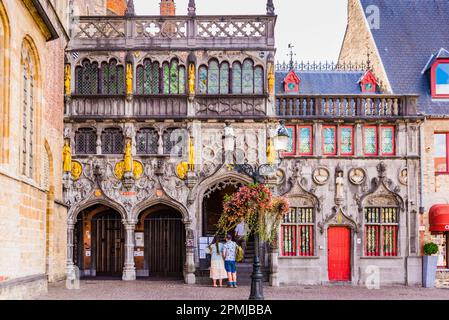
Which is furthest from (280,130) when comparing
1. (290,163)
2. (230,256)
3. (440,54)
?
(440,54)

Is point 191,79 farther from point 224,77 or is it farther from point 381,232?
point 381,232

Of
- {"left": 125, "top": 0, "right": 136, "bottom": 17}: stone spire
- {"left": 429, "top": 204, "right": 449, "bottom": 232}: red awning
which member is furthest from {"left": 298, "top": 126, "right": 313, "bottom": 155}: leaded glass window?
{"left": 125, "top": 0, "right": 136, "bottom": 17}: stone spire

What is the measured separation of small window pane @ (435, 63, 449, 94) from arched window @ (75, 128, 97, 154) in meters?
13.4

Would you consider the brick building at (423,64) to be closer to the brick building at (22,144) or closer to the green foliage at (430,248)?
the green foliage at (430,248)

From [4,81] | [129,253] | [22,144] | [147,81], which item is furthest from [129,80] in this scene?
[4,81]

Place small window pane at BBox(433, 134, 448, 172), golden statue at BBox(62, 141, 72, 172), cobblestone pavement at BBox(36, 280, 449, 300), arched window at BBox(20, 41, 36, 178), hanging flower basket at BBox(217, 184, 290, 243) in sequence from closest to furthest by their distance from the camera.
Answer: arched window at BBox(20, 41, 36, 178), hanging flower basket at BBox(217, 184, 290, 243), cobblestone pavement at BBox(36, 280, 449, 300), golden statue at BBox(62, 141, 72, 172), small window pane at BBox(433, 134, 448, 172)

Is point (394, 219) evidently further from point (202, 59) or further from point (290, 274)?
point (202, 59)

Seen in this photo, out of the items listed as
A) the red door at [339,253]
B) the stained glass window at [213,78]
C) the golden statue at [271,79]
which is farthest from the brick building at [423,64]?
the stained glass window at [213,78]

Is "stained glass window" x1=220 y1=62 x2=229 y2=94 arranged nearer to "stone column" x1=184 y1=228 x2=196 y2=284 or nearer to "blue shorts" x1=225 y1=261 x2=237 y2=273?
"stone column" x1=184 y1=228 x2=196 y2=284

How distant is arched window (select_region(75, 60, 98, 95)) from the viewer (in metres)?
30.0

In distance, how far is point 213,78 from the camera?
3008 cm

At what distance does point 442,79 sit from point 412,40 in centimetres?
251

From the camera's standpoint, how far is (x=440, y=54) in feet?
103

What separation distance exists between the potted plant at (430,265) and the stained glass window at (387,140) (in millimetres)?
3764
